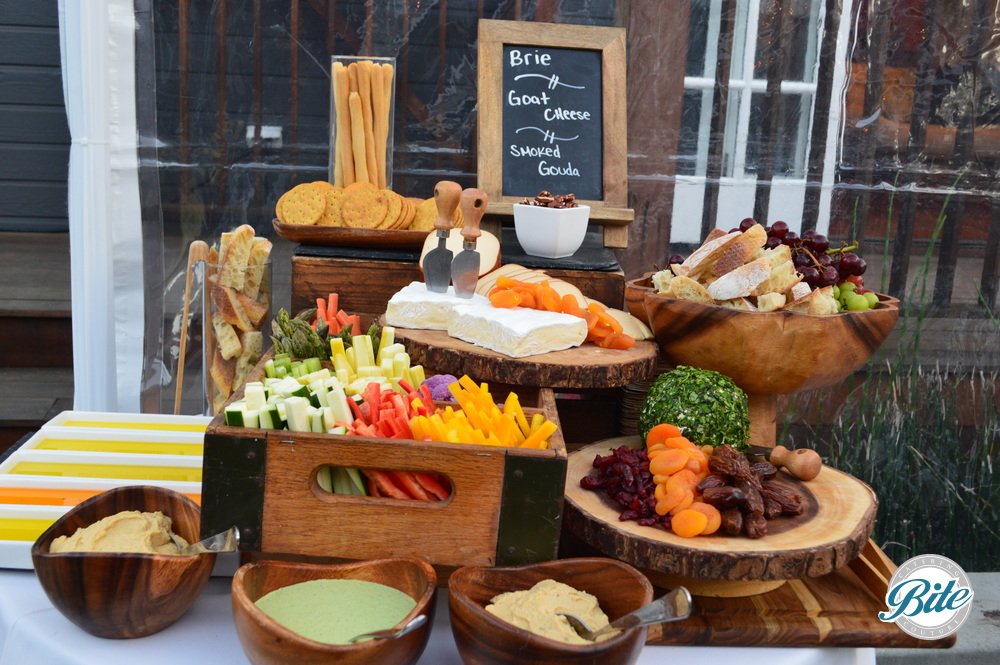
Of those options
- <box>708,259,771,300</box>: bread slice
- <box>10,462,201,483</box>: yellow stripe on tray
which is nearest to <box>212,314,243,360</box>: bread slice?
<box>10,462,201,483</box>: yellow stripe on tray

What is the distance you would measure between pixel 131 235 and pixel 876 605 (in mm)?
2269

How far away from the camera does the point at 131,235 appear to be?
2744 millimetres

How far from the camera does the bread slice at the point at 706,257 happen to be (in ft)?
5.60

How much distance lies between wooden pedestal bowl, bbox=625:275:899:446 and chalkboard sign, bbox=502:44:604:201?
940 mm

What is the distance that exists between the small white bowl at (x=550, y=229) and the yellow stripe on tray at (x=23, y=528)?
4.00ft

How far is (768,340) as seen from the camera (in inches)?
62.7

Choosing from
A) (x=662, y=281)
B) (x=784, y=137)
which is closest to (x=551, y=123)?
(x=784, y=137)

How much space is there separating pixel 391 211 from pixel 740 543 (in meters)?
1.33

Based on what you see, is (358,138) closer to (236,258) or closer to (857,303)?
(236,258)

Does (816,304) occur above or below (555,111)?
below

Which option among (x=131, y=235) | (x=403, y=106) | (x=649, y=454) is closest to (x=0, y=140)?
(x=131, y=235)

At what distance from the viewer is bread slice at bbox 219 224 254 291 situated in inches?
90.1

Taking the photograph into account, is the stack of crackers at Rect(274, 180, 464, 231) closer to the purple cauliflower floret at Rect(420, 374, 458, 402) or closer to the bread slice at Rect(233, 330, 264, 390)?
the bread slice at Rect(233, 330, 264, 390)

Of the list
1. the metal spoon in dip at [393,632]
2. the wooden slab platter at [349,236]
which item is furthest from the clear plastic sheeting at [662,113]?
the metal spoon in dip at [393,632]
